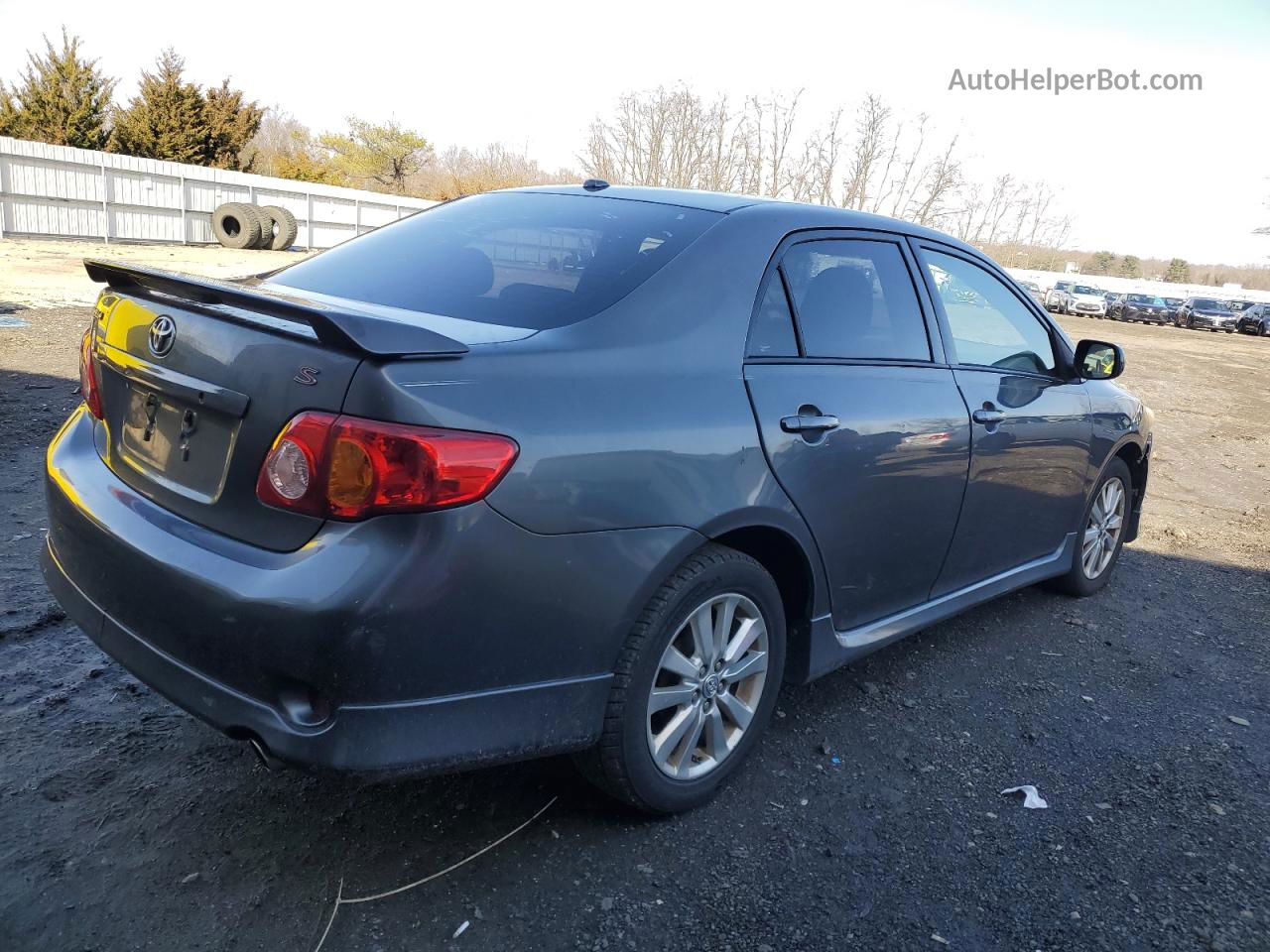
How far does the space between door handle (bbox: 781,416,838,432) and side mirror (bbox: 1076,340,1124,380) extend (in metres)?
2.06

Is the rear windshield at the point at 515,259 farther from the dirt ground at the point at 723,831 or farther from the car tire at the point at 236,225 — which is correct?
the car tire at the point at 236,225

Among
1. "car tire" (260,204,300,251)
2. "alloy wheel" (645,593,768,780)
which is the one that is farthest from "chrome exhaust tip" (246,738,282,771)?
"car tire" (260,204,300,251)

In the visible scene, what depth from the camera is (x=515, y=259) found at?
2.92 meters

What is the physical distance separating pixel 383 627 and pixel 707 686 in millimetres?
1045

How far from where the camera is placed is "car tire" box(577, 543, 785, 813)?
248 cm

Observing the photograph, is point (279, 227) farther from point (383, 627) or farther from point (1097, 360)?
point (383, 627)

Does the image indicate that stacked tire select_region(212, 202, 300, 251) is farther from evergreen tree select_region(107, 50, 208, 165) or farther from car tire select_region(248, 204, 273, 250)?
evergreen tree select_region(107, 50, 208, 165)

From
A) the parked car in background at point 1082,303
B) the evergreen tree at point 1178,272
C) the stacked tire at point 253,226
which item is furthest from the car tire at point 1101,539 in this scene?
the evergreen tree at point 1178,272

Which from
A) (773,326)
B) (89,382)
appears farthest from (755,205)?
(89,382)

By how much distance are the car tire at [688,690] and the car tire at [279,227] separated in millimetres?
26749

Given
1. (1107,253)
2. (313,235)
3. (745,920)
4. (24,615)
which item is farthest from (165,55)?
(1107,253)

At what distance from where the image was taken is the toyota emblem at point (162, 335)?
240 centimetres

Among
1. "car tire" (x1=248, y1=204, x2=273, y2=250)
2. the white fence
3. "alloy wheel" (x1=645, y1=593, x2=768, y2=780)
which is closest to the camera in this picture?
"alloy wheel" (x1=645, y1=593, x2=768, y2=780)

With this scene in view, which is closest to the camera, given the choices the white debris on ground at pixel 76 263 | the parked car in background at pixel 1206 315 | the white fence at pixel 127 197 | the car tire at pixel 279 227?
the white debris on ground at pixel 76 263
